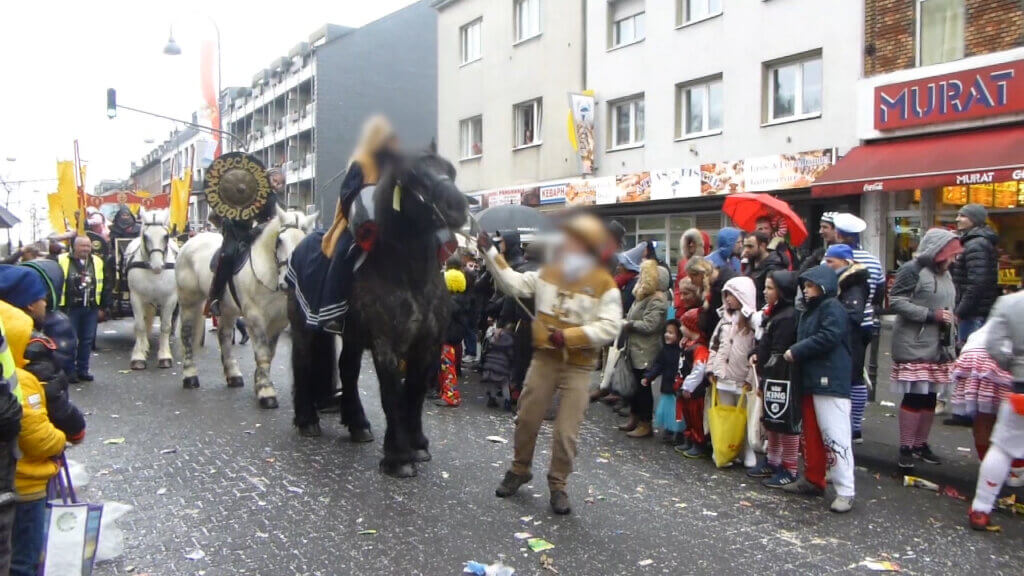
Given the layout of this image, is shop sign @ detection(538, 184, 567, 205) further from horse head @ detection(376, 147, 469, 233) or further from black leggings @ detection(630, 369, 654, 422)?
horse head @ detection(376, 147, 469, 233)

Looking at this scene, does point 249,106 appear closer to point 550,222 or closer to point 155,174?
point 550,222

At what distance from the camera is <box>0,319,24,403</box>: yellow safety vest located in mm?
3182


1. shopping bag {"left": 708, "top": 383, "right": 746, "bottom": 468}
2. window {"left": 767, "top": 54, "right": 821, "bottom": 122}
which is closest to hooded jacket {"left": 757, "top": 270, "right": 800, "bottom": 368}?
shopping bag {"left": 708, "top": 383, "right": 746, "bottom": 468}

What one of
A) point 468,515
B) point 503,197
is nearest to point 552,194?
point 503,197

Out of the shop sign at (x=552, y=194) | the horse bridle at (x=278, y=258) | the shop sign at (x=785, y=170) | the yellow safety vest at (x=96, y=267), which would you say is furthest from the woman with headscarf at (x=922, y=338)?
the shop sign at (x=552, y=194)

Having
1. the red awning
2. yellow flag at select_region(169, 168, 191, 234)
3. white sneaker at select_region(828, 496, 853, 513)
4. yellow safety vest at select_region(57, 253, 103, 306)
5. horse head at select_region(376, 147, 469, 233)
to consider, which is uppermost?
the red awning

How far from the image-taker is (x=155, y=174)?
9156 cm

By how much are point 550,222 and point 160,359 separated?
27.1 ft

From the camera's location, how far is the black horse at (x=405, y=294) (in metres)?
5.66

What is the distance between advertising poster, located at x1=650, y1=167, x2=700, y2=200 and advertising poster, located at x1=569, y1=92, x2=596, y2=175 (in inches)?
92.5

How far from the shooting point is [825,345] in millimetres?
5594

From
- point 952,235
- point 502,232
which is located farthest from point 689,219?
point 952,235

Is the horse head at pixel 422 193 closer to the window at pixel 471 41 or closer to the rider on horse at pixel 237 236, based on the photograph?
the rider on horse at pixel 237 236

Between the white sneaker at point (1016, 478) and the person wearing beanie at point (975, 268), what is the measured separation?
2366 mm
